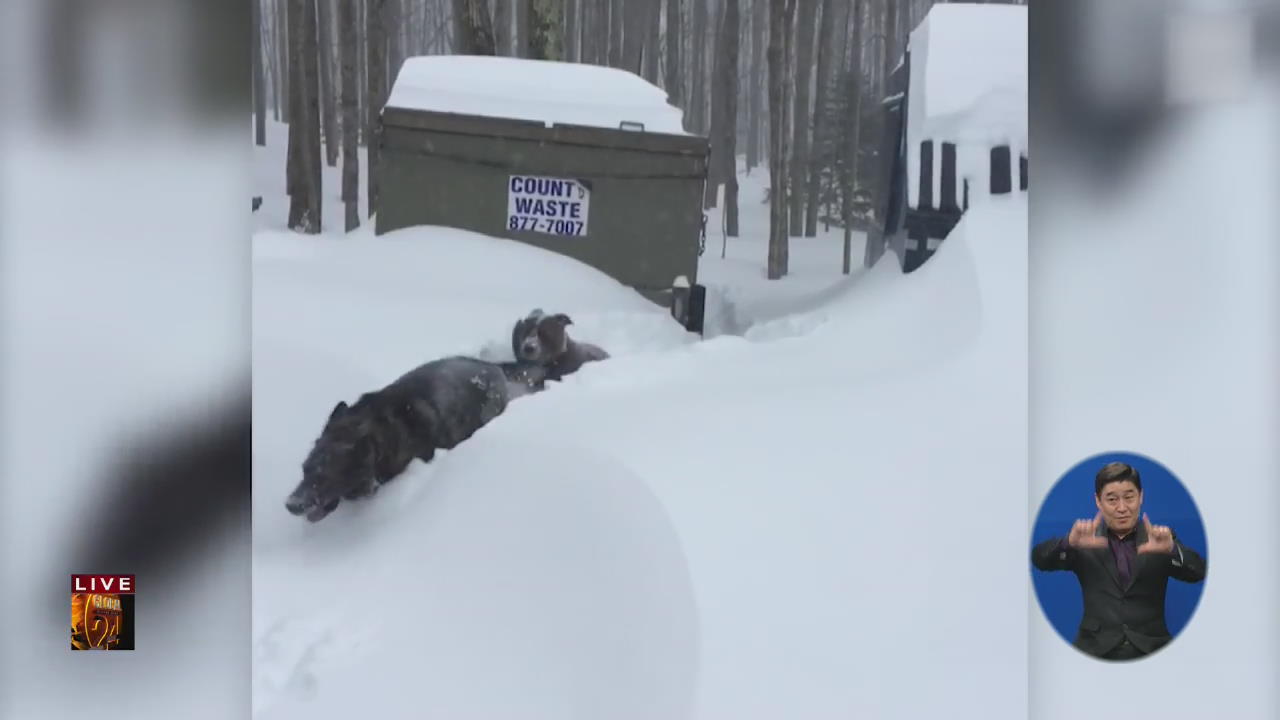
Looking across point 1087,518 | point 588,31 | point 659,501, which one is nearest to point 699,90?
point 588,31

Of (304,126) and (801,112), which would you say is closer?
(801,112)

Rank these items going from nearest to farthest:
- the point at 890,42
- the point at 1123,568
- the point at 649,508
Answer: the point at 649,508 → the point at 1123,568 → the point at 890,42

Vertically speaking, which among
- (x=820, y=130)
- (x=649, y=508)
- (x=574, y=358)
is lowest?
(x=649, y=508)

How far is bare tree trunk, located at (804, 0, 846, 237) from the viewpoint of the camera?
251 centimetres

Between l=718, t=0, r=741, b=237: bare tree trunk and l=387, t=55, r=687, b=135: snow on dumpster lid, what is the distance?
0.13 meters

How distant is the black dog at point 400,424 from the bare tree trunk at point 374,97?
1.59 feet

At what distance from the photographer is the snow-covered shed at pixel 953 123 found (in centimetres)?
235

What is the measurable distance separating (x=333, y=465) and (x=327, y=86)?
2744 millimetres

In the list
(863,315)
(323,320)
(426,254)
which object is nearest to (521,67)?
(426,254)

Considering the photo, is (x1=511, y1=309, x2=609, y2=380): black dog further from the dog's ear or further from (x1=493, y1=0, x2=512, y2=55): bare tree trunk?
(x1=493, y1=0, x2=512, y2=55): bare tree trunk

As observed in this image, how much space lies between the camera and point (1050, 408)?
7.68ft

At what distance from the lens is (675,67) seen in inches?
96.0

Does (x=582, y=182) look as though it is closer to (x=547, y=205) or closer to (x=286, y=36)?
(x=547, y=205)

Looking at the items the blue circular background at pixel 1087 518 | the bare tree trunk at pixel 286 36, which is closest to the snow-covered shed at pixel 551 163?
the blue circular background at pixel 1087 518
